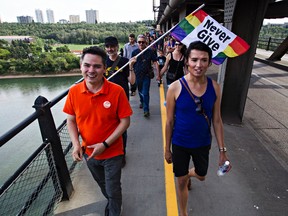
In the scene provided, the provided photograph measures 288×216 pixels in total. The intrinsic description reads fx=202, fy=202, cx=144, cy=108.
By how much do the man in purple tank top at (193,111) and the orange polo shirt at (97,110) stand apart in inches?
18.9

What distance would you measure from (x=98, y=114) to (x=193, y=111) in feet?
2.84

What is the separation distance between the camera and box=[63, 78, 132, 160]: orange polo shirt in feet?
5.89

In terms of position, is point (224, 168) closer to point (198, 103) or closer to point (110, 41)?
point (198, 103)

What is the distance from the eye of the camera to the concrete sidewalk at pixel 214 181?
98.9 inches

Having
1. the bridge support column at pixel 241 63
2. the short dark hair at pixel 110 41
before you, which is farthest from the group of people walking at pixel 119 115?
the bridge support column at pixel 241 63

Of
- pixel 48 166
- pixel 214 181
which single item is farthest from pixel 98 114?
pixel 214 181

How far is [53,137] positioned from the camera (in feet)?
7.38

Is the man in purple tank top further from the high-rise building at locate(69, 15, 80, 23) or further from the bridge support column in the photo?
the high-rise building at locate(69, 15, 80, 23)

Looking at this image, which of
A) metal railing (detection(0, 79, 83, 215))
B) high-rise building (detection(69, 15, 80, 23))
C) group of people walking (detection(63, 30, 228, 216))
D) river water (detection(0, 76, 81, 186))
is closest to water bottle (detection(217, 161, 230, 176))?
group of people walking (detection(63, 30, 228, 216))

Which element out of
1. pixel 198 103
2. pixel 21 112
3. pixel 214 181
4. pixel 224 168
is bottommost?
pixel 21 112

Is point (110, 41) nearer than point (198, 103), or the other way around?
point (198, 103)

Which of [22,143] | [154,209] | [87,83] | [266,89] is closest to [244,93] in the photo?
[154,209]

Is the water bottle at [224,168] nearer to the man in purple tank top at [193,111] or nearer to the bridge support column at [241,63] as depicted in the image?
the man in purple tank top at [193,111]

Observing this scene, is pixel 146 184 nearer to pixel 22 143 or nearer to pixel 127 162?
pixel 127 162
